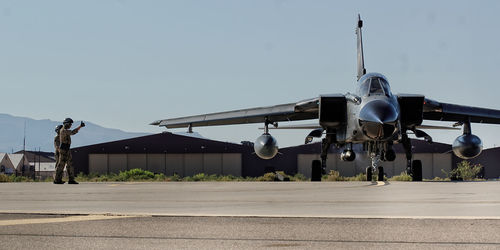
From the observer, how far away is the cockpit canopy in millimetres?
22359

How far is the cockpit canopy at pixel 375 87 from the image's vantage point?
2236 cm

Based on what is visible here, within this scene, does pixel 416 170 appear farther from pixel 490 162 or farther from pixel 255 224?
pixel 490 162

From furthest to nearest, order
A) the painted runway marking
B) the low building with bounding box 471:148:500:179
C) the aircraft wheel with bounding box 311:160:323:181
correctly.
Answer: the low building with bounding box 471:148:500:179 → the aircraft wheel with bounding box 311:160:323:181 → the painted runway marking

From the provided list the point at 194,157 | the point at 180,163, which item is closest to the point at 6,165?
the point at 180,163

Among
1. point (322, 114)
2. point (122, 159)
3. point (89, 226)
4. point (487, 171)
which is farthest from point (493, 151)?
point (89, 226)

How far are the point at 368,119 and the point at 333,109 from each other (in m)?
3.52

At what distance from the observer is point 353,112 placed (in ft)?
76.9

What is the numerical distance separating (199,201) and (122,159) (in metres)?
48.7

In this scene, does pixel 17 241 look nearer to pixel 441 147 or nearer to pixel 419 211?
pixel 419 211

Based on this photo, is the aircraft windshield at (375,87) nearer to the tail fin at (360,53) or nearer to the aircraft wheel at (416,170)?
the aircraft wheel at (416,170)

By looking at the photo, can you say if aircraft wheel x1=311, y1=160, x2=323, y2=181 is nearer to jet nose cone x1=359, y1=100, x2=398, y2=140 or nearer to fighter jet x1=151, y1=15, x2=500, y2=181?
fighter jet x1=151, y1=15, x2=500, y2=181

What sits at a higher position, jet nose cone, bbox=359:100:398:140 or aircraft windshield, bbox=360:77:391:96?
aircraft windshield, bbox=360:77:391:96

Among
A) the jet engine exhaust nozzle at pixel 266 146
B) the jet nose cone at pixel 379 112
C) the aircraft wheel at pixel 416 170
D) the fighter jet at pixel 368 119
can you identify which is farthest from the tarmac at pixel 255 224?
the aircraft wheel at pixel 416 170

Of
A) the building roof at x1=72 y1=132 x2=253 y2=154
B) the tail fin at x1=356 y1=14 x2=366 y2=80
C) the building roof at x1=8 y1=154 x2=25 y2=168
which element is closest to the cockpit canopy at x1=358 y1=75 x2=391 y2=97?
the tail fin at x1=356 y1=14 x2=366 y2=80
